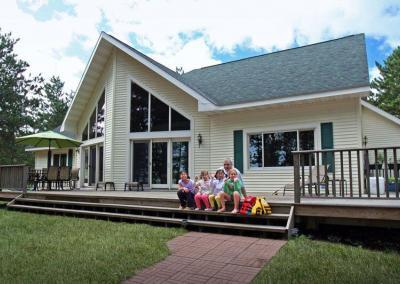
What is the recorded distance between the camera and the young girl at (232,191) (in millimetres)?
5875

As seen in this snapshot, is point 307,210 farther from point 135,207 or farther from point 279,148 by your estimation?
point 279,148

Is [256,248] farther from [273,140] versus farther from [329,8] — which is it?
[329,8]

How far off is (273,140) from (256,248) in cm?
523

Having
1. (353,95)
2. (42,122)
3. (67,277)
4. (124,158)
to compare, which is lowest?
(67,277)

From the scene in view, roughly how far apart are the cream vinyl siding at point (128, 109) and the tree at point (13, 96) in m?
19.8

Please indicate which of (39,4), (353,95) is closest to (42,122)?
(39,4)

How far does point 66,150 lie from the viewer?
17.2 metres

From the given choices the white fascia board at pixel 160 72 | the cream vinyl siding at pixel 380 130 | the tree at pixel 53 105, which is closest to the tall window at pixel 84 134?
the white fascia board at pixel 160 72

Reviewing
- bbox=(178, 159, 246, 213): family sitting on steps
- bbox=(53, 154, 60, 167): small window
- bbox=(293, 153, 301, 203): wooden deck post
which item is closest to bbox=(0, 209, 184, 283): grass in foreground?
bbox=(178, 159, 246, 213): family sitting on steps

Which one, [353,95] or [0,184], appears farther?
[0,184]

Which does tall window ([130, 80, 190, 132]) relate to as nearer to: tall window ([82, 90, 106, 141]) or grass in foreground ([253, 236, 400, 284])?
tall window ([82, 90, 106, 141])

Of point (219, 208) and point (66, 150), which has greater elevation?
point (66, 150)

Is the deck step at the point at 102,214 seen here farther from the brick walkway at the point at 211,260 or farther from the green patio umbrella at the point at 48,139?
the green patio umbrella at the point at 48,139

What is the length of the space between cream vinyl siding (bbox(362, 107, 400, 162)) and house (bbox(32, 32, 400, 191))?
4 cm
